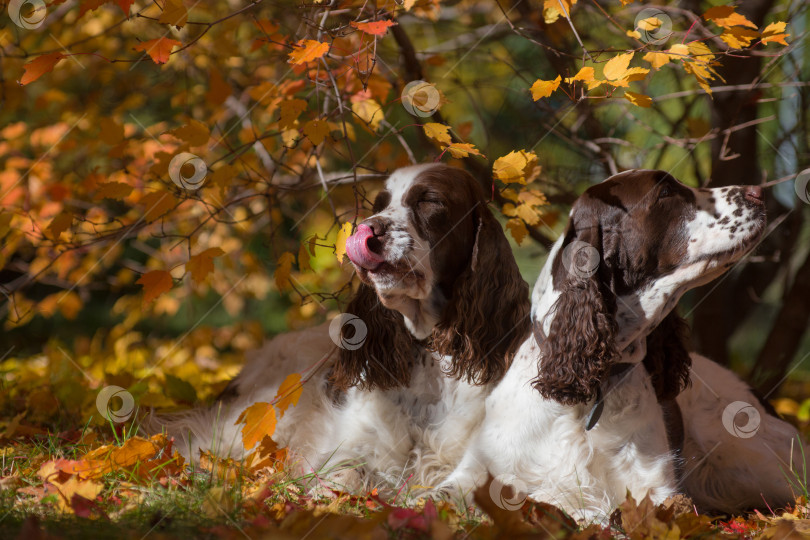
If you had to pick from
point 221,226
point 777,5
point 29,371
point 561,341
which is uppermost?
point 561,341

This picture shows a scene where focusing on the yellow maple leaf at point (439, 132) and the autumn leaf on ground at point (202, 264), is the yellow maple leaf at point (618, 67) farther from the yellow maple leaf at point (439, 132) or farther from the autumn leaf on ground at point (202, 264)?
the autumn leaf on ground at point (202, 264)

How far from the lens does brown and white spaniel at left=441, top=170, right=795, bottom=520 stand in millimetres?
2502

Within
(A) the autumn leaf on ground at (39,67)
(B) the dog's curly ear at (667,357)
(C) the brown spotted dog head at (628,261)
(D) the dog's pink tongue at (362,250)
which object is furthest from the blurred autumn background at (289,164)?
(B) the dog's curly ear at (667,357)

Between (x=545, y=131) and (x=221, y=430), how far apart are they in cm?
234

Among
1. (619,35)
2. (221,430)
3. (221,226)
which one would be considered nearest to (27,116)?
(221,226)

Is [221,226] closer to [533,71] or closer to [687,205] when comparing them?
[533,71]

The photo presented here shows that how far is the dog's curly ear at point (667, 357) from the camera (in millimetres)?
2766

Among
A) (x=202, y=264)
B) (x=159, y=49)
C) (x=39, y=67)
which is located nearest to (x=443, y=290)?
(x=202, y=264)

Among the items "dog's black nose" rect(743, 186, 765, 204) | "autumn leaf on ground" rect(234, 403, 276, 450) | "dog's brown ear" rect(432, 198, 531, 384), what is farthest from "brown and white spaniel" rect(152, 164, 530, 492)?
"dog's black nose" rect(743, 186, 765, 204)

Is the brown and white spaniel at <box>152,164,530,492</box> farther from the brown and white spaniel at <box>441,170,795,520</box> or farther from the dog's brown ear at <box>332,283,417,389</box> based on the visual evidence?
the brown and white spaniel at <box>441,170,795,520</box>

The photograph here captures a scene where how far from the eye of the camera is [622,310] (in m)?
2.61

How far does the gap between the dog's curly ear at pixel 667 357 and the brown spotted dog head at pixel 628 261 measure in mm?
147

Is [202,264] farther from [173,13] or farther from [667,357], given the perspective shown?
[667,357]

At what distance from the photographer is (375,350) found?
3033 mm
